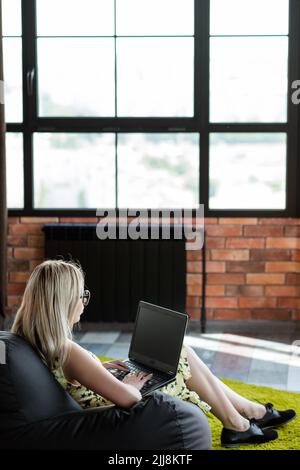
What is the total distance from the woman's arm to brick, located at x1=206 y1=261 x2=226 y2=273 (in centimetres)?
246

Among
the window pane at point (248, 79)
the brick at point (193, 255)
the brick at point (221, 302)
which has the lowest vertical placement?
the brick at point (221, 302)

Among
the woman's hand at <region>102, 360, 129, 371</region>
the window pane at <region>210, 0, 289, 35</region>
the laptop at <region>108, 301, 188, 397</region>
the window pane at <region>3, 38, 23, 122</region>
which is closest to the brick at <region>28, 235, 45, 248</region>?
the window pane at <region>3, 38, 23, 122</region>

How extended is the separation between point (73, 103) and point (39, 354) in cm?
271

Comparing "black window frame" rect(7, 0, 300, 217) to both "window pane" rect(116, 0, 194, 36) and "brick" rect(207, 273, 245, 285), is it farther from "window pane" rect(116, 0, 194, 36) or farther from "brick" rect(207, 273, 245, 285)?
"brick" rect(207, 273, 245, 285)

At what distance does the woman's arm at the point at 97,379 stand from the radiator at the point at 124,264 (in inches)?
90.5

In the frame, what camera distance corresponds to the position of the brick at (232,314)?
193 inches

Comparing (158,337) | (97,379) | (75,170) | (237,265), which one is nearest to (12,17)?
(75,170)

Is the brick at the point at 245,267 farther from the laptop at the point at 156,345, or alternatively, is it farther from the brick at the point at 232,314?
the laptop at the point at 156,345

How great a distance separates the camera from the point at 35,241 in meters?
4.88

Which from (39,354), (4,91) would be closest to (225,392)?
(39,354)

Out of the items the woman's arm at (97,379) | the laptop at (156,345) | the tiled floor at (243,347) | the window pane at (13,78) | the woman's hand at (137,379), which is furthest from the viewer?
the window pane at (13,78)

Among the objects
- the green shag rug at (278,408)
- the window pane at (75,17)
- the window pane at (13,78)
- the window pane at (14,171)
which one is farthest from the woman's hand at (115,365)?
the window pane at (75,17)

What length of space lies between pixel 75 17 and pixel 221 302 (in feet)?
6.60

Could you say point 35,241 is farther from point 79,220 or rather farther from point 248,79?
point 248,79
